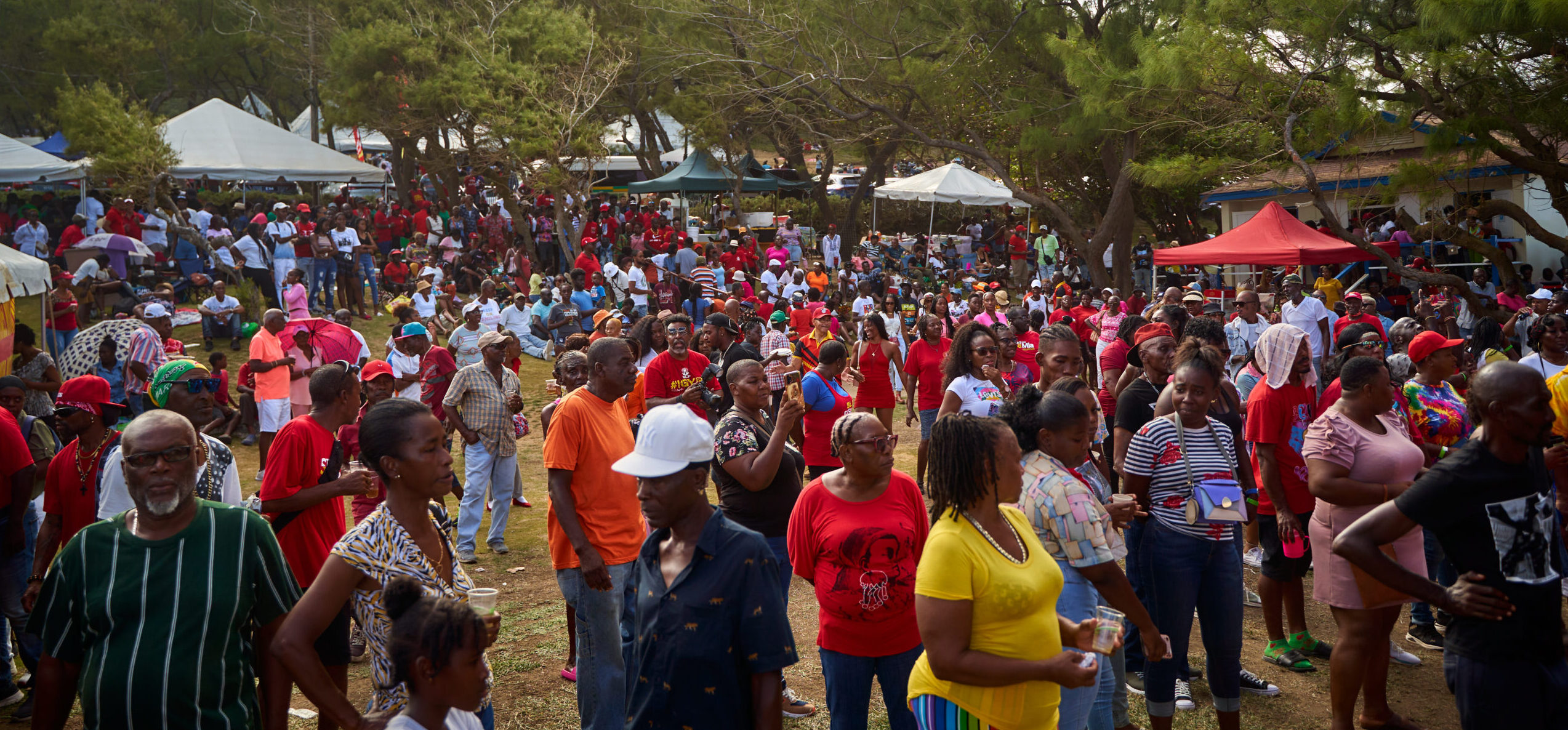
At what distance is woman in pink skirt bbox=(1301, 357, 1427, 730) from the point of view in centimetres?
457

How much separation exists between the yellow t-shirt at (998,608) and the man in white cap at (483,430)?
5.70 m

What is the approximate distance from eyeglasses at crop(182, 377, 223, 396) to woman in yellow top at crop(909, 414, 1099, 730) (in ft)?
11.3

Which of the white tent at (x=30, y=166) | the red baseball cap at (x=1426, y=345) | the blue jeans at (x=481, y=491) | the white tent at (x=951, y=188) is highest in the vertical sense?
the white tent at (x=30, y=166)

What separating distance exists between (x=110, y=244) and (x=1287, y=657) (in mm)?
17790

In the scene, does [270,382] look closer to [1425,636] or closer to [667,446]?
[667,446]

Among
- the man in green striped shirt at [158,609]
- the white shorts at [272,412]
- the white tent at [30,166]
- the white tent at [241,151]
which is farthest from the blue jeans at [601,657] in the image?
the white tent at [30,166]

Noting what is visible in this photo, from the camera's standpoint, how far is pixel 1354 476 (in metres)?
4.67

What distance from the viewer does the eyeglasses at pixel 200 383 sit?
4.89 m

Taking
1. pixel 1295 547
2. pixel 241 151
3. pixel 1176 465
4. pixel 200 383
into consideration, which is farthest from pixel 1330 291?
pixel 241 151

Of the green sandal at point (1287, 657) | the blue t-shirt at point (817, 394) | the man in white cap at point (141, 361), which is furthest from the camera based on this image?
the man in white cap at point (141, 361)

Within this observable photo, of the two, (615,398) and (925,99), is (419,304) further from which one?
(615,398)

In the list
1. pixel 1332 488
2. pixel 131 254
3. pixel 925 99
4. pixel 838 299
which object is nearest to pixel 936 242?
pixel 838 299

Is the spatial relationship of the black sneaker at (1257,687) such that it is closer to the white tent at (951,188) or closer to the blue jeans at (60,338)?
the blue jeans at (60,338)

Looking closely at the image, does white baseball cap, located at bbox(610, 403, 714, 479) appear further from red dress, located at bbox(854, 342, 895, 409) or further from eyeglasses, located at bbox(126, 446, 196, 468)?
red dress, located at bbox(854, 342, 895, 409)
